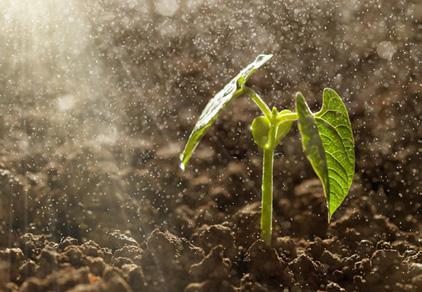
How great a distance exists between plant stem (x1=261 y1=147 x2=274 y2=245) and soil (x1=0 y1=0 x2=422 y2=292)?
0.8 inches

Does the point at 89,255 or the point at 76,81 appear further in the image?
the point at 76,81

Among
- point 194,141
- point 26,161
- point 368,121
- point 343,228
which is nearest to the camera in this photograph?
point 194,141

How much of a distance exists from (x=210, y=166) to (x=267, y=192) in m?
0.49

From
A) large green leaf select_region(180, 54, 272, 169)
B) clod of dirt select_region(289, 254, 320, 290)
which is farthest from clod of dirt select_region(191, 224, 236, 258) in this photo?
large green leaf select_region(180, 54, 272, 169)

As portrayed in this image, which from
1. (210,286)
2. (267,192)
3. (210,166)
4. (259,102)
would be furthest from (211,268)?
(210,166)

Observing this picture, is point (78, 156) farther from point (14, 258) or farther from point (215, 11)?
point (215, 11)

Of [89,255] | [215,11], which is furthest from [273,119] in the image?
[215,11]

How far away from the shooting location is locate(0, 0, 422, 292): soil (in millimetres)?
1017

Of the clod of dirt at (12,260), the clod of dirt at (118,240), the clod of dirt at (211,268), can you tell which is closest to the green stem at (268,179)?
the clod of dirt at (211,268)

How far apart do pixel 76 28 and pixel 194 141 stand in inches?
46.2

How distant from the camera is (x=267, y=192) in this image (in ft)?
3.33

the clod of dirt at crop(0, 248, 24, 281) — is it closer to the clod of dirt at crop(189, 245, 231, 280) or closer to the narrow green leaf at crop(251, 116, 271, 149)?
the clod of dirt at crop(189, 245, 231, 280)

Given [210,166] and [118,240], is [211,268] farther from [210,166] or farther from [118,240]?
[210,166]

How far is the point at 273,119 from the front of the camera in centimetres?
98
